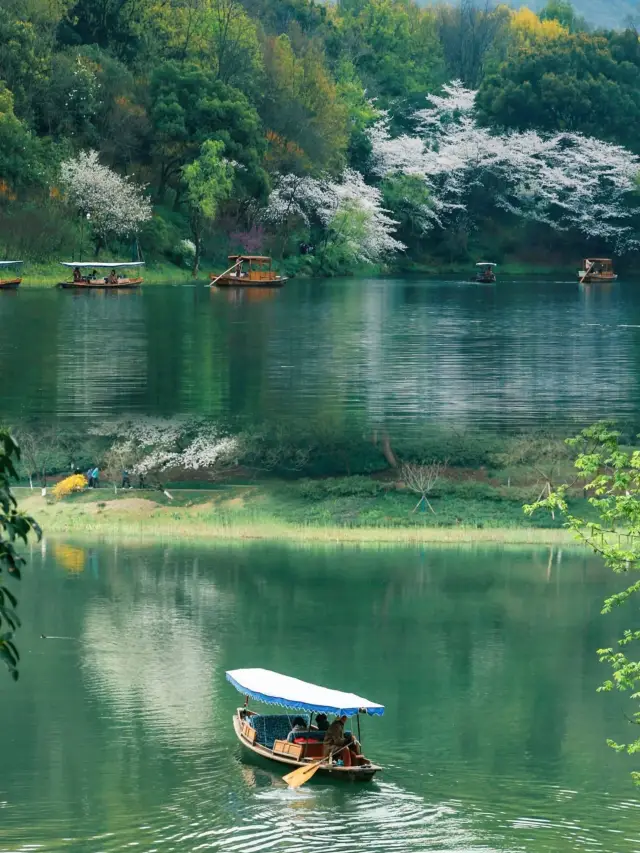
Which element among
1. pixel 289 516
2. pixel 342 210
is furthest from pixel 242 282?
pixel 289 516

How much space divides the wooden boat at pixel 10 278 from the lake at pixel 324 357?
867 mm

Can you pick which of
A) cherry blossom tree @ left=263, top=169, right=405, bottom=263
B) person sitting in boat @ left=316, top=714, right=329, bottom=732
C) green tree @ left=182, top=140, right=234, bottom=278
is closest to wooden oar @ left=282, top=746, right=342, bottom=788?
person sitting in boat @ left=316, top=714, right=329, bottom=732

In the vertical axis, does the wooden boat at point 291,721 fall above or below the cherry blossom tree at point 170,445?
below

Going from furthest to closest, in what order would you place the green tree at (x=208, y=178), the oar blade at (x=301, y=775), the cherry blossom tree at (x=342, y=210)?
1. the cherry blossom tree at (x=342, y=210)
2. the green tree at (x=208, y=178)
3. the oar blade at (x=301, y=775)

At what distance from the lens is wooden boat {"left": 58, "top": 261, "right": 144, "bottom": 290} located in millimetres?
107812

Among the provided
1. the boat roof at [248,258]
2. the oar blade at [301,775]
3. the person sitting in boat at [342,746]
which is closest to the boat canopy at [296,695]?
the person sitting in boat at [342,746]

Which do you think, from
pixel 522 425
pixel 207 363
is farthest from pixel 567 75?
pixel 522 425

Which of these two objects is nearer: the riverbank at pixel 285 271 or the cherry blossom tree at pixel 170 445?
the cherry blossom tree at pixel 170 445

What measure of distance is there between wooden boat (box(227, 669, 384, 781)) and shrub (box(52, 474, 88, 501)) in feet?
81.2

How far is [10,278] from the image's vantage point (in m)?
110

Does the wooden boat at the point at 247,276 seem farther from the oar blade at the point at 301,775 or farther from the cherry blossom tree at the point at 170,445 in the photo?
the oar blade at the point at 301,775

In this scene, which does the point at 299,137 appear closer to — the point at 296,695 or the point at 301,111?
the point at 301,111

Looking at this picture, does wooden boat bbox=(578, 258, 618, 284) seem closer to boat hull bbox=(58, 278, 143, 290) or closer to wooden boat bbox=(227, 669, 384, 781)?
boat hull bbox=(58, 278, 143, 290)

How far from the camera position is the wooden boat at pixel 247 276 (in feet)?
380
